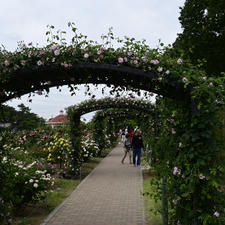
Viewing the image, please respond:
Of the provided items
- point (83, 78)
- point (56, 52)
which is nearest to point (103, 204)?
point (83, 78)

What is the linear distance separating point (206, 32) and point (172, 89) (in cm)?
1871

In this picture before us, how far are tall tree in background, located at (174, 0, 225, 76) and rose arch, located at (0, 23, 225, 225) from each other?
16.5m

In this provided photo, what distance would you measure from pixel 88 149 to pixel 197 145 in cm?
1152

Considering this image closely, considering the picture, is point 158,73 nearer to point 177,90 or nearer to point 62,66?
point 177,90

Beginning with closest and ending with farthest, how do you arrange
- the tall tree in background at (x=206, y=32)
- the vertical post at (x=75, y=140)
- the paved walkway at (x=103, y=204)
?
the paved walkway at (x=103, y=204)
the vertical post at (x=75, y=140)
the tall tree in background at (x=206, y=32)

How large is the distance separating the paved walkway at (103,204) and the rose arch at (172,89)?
108 cm

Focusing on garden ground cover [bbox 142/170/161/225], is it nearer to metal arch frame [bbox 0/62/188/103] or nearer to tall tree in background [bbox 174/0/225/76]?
metal arch frame [bbox 0/62/188/103]

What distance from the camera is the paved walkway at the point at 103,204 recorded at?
5.98 m

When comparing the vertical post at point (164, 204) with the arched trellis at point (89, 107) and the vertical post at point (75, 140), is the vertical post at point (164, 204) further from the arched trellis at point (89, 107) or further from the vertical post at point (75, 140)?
the arched trellis at point (89, 107)

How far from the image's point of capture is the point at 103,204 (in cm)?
724

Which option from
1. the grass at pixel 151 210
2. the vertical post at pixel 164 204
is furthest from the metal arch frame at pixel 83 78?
the grass at pixel 151 210

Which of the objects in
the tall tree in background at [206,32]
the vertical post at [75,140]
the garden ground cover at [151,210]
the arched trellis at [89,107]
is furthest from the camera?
the tall tree in background at [206,32]

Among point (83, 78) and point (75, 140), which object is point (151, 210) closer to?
point (83, 78)

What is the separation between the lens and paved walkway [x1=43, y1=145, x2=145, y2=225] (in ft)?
19.6
